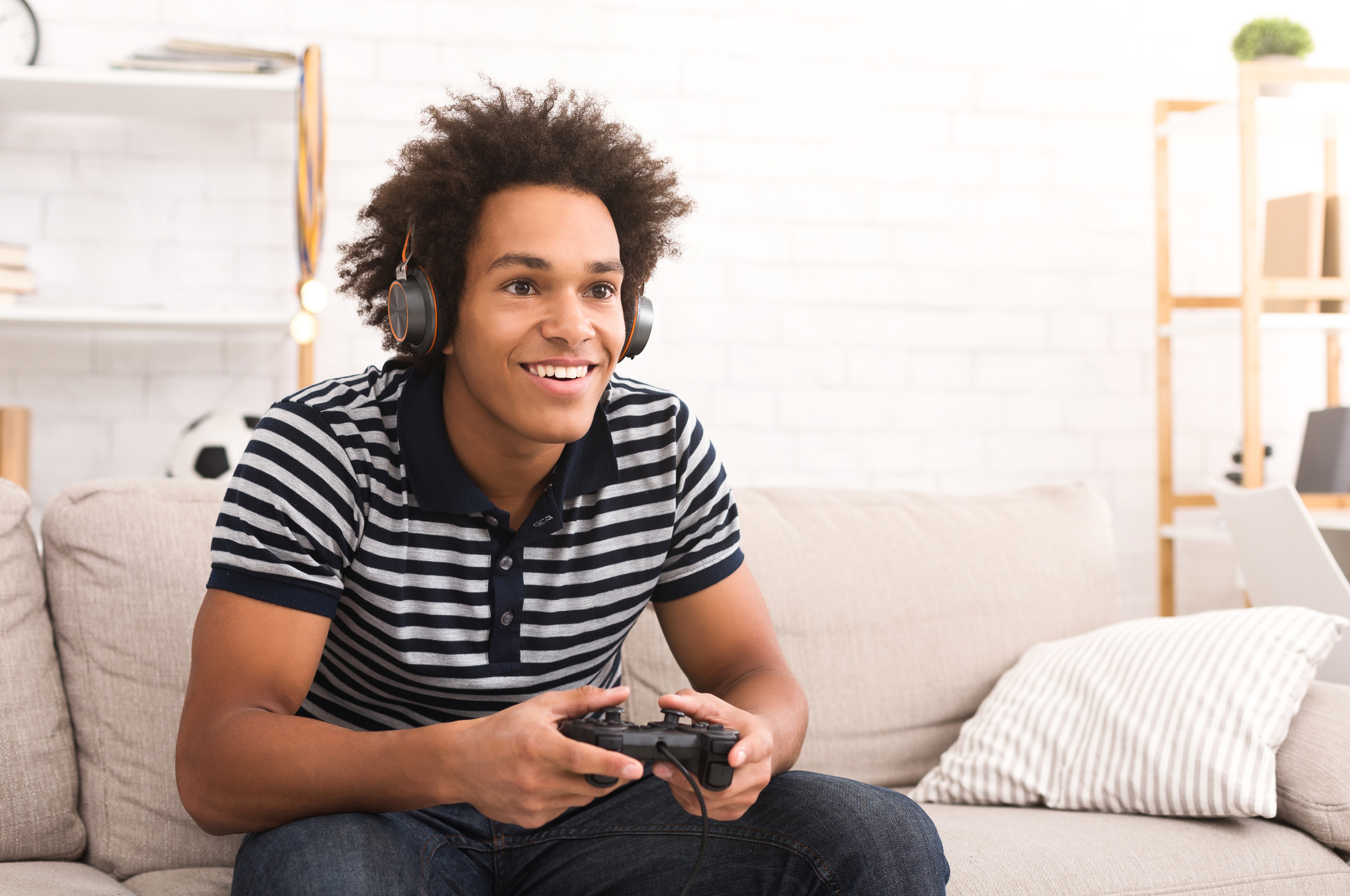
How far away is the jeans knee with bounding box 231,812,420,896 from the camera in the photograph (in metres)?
0.89

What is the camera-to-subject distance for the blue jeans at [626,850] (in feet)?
3.02

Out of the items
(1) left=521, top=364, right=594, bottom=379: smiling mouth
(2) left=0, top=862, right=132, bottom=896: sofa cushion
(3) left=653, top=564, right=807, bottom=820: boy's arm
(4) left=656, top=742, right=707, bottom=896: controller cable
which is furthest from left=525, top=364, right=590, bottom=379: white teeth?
(2) left=0, top=862, right=132, bottom=896: sofa cushion

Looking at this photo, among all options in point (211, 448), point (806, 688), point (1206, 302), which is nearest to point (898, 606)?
point (806, 688)

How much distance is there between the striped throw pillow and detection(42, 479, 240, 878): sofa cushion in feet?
3.23

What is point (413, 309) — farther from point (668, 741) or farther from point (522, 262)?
point (668, 741)

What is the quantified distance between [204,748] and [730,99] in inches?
78.5

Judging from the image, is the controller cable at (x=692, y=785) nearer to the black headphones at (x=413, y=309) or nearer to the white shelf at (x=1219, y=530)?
the black headphones at (x=413, y=309)

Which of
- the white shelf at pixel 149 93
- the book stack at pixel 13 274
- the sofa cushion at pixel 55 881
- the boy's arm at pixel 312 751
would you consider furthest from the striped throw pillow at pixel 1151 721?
the book stack at pixel 13 274

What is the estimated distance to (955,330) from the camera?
2.67 meters

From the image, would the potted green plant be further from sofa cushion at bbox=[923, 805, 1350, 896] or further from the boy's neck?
the boy's neck

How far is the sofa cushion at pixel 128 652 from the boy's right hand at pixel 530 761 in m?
0.62

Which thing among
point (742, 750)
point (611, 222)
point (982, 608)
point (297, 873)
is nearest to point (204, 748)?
point (297, 873)

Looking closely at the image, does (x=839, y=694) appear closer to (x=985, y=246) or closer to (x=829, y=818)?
(x=829, y=818)

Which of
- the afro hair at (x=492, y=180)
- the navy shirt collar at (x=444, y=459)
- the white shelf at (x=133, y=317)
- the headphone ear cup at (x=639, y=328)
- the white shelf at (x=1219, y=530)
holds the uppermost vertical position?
the afro hair at (x=492, y=180)
